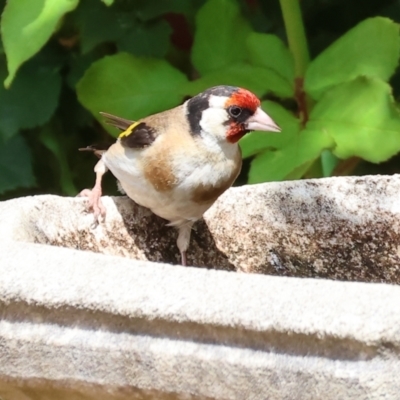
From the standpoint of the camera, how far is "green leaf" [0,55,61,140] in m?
1.63

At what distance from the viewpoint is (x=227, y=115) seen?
3.98ft

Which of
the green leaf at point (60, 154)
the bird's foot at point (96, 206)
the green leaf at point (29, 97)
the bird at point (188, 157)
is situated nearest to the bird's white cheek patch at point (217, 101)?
the bird at point (188, 157)

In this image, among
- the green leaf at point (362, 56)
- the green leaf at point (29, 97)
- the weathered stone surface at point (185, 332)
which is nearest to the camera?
the weathered stone surface at point (185, 332)

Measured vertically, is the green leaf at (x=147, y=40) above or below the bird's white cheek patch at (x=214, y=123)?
below

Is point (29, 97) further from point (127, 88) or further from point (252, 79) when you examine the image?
point (252, 79)

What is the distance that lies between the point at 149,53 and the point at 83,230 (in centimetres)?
58

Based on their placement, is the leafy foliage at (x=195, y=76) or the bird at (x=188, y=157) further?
the leafy foliage at (x=195, y=76)

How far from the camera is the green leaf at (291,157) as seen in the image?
1314 mm

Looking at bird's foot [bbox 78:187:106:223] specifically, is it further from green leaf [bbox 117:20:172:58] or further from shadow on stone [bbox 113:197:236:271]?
green leaf [bbox 117:20:172:58]

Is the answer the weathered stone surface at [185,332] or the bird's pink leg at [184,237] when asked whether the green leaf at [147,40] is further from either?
the weathered stone surface at [185,332]

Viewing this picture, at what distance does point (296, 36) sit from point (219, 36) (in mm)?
147

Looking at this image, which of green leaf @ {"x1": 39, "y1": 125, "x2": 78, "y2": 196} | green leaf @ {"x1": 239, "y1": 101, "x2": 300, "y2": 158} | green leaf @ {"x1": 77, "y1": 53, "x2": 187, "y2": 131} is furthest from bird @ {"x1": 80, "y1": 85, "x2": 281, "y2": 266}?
green leaf @ {"x1": 39, "y1": 125, "x2": 78, "y2": 196}

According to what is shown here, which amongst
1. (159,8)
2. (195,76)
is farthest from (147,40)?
(195,76)

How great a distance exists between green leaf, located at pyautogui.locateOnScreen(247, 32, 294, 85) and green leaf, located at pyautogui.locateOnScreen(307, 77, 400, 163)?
0.35ft
